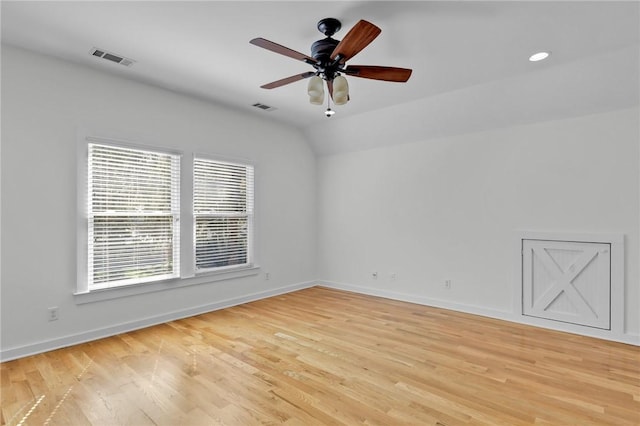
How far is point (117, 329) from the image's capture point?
3.72m

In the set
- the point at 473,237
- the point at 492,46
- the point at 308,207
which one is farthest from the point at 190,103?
the point at 473,237

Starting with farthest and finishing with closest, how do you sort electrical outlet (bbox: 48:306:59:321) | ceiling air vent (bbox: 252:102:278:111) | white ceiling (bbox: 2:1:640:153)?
ceiling air vent (bbox: 252:102:278:111)
electrical outlet (bbox: 48:306:59:321)
white ceiling (bbox: 2:1:640:153)

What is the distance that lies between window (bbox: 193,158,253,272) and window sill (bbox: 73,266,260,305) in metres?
0.11

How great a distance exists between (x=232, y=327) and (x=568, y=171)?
4.35 metres

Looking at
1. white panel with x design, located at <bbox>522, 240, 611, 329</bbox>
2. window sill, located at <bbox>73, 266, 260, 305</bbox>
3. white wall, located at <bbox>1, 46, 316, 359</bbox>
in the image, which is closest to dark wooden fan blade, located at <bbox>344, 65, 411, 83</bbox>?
white wall, located at <bbox>1, 46, 316, 359</bbox>

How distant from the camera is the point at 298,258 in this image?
6.04 meters

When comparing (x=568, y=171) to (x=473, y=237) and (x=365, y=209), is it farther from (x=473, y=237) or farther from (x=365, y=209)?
(x=365, y=209)

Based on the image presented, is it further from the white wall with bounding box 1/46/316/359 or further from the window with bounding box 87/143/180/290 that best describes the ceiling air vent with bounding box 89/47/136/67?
the window with bounding box 87/143/180/290

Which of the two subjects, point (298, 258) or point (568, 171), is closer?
point (568, 171)

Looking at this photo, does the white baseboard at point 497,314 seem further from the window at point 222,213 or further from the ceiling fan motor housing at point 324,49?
the ceiling fan motor housing at point 324,49

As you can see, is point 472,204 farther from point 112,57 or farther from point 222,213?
point 112,57

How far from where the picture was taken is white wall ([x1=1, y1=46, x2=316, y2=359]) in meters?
3.09

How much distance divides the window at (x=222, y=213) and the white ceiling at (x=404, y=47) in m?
1.02

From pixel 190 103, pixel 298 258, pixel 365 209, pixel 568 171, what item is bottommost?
pixel 298 258
